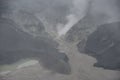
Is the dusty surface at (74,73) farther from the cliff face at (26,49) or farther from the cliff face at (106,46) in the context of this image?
the cliff face at (106,46)

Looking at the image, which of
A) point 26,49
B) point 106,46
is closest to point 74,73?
point 26,49

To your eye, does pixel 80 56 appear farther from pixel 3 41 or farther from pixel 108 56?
pixel 3 41

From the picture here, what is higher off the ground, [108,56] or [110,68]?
[108,56]

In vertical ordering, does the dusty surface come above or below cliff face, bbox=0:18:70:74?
below

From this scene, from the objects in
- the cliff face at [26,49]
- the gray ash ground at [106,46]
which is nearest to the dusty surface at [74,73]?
the cliff face at [26,49]

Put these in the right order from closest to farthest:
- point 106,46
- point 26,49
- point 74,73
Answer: point 74,73 < point 26,49 < point 106,46

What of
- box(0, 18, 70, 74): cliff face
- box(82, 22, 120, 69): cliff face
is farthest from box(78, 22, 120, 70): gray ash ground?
box(0, 18, 70, 74): cliff face

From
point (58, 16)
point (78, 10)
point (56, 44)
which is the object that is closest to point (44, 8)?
point (58, 16)

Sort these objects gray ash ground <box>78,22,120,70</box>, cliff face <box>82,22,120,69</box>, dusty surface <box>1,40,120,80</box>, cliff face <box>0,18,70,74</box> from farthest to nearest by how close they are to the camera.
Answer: cliff face <box>82,22,120,69</box>, gray ash ground <box>78,22,120,70</box>, cliff face <box>0,18,70,74</box>, dusty surface <box>1,40,120,80</box>

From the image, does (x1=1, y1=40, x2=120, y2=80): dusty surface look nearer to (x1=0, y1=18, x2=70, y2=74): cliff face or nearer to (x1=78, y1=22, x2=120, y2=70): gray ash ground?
(x1=0, y1=18, x2=70, y2=74): cliff face

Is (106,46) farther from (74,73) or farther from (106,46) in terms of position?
(74,73)

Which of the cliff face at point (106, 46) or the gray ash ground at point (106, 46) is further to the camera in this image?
the cliff face at point (106, 46)
